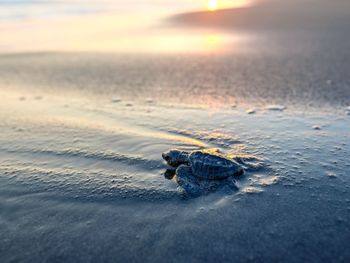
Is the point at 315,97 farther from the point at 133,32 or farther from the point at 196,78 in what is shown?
the point at 133,32

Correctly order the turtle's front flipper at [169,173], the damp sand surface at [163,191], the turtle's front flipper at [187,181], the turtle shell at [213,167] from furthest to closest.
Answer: the turtle's front flipper at [169,173], the turtle shell at [213,167], the turtle's front flipper at [187,181], the damp sand surface at [163,191]

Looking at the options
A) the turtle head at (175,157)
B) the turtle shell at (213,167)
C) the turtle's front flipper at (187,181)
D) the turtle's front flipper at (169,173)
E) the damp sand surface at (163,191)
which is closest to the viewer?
the damp sand surface at (163,191)

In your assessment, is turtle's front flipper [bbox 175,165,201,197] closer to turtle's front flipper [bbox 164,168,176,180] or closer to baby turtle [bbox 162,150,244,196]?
baby turtle [bbox 162,150,244,196]

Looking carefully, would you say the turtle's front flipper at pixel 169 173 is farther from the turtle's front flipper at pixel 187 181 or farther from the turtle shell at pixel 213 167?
the turtle shell at pixel 213 167

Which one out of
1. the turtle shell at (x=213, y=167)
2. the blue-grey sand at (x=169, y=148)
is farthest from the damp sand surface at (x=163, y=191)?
the turtle shell at (x=213, y=167)

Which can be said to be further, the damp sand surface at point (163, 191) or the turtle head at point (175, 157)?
the turtle head at point (175, 157)

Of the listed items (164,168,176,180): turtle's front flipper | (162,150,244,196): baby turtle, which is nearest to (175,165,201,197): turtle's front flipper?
(162,150,244,196): baby turtle

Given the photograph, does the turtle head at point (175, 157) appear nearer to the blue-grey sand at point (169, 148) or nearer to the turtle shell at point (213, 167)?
the blue-grey sand at point (169, 148)

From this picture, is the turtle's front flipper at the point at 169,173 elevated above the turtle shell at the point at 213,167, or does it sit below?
below
